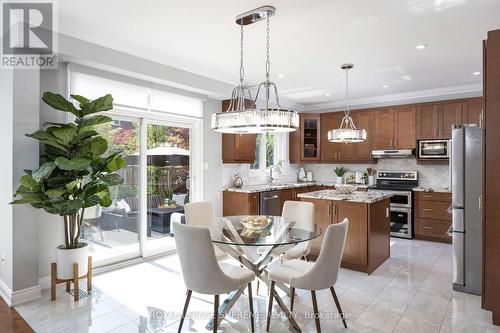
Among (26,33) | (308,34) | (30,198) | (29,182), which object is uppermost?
(308,34)

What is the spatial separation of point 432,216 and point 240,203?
10.6 ft

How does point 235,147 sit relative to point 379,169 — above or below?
above

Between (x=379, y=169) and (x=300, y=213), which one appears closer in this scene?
(x=300, y=213)

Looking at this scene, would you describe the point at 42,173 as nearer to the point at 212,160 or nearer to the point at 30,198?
the point at 30,198

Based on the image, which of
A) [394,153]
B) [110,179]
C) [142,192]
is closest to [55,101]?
[110,179]

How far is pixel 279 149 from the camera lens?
270 inches

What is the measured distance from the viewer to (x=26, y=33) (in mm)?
2887

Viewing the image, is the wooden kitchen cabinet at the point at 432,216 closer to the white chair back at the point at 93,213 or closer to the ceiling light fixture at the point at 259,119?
the ceiling light fixture at the point at 259,119

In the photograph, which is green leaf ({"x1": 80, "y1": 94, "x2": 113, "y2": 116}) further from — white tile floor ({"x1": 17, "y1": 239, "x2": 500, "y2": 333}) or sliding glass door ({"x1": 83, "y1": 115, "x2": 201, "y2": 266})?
white tile floor ({"x1": 17, "y1": 239, "x2": 500, "y2": 333})

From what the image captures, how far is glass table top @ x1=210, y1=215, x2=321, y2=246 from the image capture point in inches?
92.5

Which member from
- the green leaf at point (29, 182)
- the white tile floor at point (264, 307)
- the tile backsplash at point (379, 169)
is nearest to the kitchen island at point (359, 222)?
the white tile floor at point (264, 307)

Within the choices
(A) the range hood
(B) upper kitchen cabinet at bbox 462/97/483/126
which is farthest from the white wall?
(B) upper kitchen cabinet at bbox 462/97/483/126

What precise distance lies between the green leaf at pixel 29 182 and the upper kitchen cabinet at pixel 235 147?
2.91m

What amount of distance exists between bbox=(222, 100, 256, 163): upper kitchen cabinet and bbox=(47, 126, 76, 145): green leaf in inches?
103
